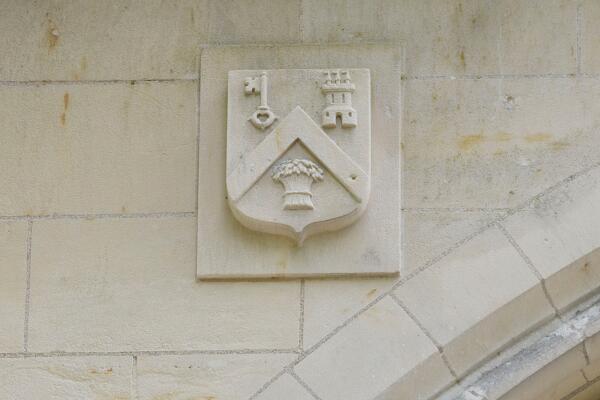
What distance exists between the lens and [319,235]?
15.4 feet

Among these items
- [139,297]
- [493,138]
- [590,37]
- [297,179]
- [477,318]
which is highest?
[590,37]

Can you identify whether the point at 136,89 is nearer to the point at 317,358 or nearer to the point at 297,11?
the point at 297,11

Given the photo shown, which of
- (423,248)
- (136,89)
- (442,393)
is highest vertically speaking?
(136,89)

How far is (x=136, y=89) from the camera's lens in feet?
16.1

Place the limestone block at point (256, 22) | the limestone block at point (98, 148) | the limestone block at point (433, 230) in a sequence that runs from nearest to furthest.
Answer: the limestone block at point (433, 230) < the limestone block at point (98, 148) < the limestone block at point (256, 22)

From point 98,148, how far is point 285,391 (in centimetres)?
87

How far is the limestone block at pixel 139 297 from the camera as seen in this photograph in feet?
15.3

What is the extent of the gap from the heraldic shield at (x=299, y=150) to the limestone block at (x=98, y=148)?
18cm

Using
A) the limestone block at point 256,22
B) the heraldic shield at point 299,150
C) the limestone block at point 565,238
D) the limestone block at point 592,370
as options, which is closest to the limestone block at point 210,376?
the heraldic shield at point 299,150

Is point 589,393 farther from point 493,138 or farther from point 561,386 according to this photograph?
point 493,138

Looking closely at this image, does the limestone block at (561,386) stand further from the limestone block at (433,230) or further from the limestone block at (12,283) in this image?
the limestone block at (12,283)

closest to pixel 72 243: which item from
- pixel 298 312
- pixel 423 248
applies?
pixel 298 312

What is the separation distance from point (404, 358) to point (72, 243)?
3.14ft

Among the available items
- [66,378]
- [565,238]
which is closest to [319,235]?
[565,238]
